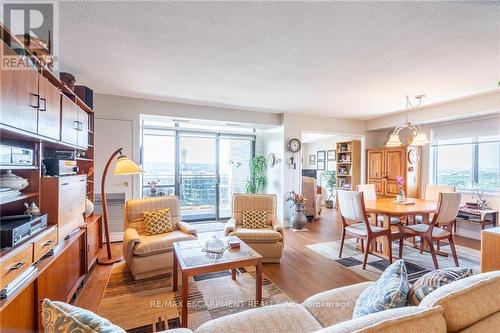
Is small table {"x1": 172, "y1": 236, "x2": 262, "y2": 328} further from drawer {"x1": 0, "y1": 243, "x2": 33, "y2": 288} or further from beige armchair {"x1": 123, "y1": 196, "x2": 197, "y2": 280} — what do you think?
drawer {"x1": 0, "y1": 243, "x2": 33, "y2": 288}

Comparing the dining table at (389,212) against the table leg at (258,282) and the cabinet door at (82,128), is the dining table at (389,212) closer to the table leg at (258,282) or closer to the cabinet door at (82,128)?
the table leg at (258,282)

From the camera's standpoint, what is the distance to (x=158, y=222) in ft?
10.4

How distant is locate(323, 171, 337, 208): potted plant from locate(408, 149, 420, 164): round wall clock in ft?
A: 9.62

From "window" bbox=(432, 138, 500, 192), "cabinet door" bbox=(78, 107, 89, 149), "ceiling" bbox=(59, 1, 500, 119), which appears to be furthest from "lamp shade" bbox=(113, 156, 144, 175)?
"window" bbox=(432, 138, 500, 192)

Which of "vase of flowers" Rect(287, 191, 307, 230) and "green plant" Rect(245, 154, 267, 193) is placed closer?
"vase of flowers" Rect(287, 191, 307, 230)

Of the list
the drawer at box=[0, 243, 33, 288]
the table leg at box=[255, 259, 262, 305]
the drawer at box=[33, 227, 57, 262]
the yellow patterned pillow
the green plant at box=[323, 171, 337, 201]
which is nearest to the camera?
the drawer at box=[0, 243, 33, 288]

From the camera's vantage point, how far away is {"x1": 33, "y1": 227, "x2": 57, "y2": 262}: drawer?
5.51 feet

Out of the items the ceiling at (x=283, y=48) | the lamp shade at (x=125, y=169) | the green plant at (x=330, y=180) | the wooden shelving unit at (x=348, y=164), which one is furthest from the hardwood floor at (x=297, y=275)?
the green plant at (x=330, y=180)

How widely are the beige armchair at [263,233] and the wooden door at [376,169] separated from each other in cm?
344

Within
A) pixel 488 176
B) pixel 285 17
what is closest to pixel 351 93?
pixel 285 17

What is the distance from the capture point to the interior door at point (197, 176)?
222 inches

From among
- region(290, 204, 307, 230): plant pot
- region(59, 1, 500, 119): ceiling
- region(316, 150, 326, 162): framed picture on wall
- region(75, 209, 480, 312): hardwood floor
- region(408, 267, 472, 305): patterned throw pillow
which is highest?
region(59, 1, 500, 119): ceiling

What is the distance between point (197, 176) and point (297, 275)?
3.63 metres

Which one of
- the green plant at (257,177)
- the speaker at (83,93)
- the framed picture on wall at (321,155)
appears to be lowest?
the green plant at (257,177)
